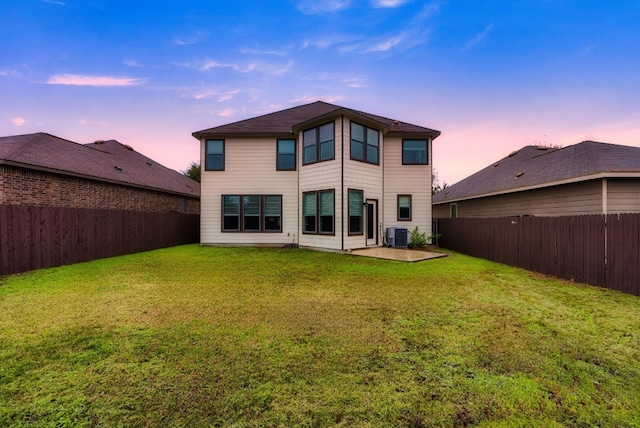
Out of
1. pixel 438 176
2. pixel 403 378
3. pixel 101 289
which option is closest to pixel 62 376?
pixel 403 378

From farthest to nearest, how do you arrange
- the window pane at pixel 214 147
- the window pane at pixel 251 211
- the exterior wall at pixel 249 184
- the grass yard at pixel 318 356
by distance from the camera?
the window pane at pixel 214 147, the window pane at pixel 251 211, the exterior wall at pixel 249 184, the grass yard at pixel 318 356

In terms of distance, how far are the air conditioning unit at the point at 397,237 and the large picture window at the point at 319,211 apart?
309cm

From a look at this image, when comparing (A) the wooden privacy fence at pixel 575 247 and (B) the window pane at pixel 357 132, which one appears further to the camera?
(B) the window pane at pixel 357 132

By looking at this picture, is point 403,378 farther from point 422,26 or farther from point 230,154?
point 422,26

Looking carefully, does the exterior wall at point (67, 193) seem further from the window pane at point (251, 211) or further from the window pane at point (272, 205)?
the window pane at point (272, 205)

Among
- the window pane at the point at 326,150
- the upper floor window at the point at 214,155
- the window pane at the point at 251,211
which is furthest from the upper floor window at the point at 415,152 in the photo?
the upper floor window at the point at 214,155

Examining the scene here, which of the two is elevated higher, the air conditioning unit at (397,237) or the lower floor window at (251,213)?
the lower floor window at (251,213)

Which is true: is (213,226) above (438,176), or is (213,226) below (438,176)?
below

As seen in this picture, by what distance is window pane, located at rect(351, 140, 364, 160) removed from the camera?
1128 cm

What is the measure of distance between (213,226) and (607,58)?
62.2ft

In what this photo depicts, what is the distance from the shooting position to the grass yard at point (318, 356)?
211 cm

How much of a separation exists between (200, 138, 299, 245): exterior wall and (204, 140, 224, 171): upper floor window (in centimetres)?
23

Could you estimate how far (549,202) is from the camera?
10844mm

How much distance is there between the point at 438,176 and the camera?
50.9 metres
